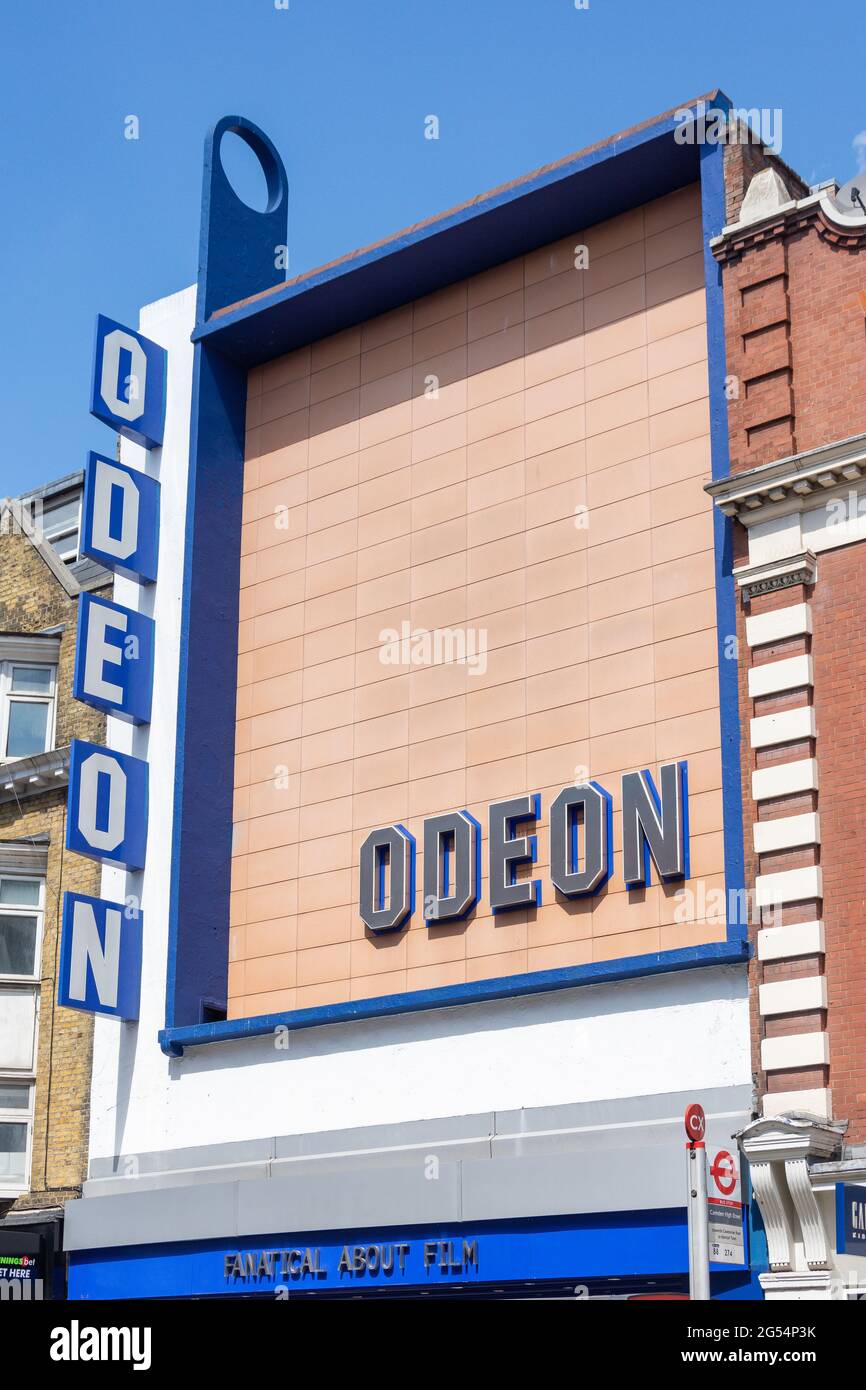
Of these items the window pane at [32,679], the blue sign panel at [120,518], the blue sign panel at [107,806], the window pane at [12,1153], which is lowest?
the window pane at [12,1153]

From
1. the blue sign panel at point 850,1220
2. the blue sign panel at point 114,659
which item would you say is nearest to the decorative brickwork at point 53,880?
the blue sign panel at point 114,659

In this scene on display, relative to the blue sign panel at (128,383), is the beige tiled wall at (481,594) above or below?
below

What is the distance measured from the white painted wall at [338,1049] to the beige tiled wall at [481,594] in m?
0.81

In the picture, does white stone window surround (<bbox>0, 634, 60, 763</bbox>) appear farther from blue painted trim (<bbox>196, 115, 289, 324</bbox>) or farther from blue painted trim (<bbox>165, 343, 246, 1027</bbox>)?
blue painted trim (<bbox>196, 115, 289, 324</bbox>)

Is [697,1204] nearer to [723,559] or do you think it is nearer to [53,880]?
[723,559]

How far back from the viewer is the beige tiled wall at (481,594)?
21484 mm

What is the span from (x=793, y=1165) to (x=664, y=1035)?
2612 mm

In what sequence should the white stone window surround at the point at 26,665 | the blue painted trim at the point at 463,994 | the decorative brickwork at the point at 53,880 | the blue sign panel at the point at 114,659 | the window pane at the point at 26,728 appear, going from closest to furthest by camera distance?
the blue painted trim at the point at 463,994, the decorative brickwork at the point at 53,880, the blue sign panel at the point at 114,659, the window pane at the point at 26,728, the white stone window surround at the point at 26,665

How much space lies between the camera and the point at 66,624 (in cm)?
2920

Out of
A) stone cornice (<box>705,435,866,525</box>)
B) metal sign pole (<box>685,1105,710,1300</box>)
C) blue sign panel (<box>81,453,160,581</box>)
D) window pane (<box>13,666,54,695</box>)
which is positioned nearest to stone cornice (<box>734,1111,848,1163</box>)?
metal sign pole (<box>685,1105,710,1300</box>)

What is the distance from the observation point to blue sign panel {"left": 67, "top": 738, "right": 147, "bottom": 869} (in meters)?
25.0

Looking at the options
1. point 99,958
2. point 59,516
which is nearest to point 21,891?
point 99,958

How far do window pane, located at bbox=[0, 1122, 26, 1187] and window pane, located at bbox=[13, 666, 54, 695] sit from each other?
723 cm

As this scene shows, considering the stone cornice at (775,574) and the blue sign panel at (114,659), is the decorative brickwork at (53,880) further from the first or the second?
the stone cornice at (775,574)
